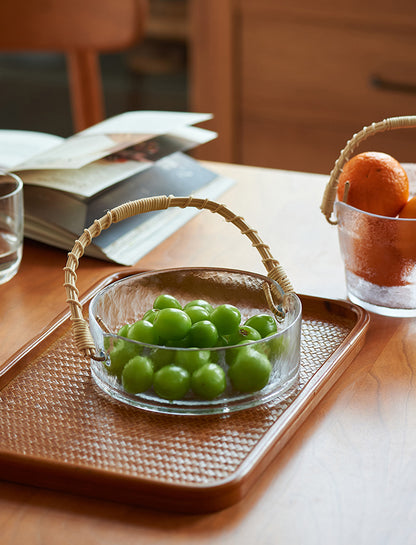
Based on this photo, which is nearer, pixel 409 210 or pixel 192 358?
pixel 192 358

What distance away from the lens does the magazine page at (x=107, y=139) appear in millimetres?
979

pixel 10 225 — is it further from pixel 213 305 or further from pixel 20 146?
pixel 20 146

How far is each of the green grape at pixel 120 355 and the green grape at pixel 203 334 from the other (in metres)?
0.05

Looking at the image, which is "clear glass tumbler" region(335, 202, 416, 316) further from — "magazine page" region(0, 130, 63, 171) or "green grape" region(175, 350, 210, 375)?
"magazine page" region(0, 130, 63, 171)

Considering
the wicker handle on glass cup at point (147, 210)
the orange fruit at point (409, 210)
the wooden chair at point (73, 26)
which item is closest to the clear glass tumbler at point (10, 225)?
the wicker handle on glass cup at point (147, 210)

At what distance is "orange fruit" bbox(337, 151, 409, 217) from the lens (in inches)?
29.8

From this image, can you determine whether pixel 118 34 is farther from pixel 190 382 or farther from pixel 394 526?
pixel 394 526

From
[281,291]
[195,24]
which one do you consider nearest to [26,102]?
[195,24]

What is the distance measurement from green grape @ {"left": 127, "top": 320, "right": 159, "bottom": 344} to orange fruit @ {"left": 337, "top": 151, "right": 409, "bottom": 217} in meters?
0.29

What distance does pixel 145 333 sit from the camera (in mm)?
610

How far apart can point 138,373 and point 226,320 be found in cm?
9

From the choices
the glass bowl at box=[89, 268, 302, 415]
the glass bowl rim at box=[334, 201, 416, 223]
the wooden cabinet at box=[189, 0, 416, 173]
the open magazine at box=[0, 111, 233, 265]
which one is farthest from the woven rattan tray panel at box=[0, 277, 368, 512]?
the wooden cabinet at box=[189, 0, 416, 173]

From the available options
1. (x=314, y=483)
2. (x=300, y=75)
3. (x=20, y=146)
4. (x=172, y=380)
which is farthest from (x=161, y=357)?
(x=300, y=75)

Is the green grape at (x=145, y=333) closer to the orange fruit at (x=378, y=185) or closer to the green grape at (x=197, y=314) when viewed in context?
the green grape at (x=197, y=314)
